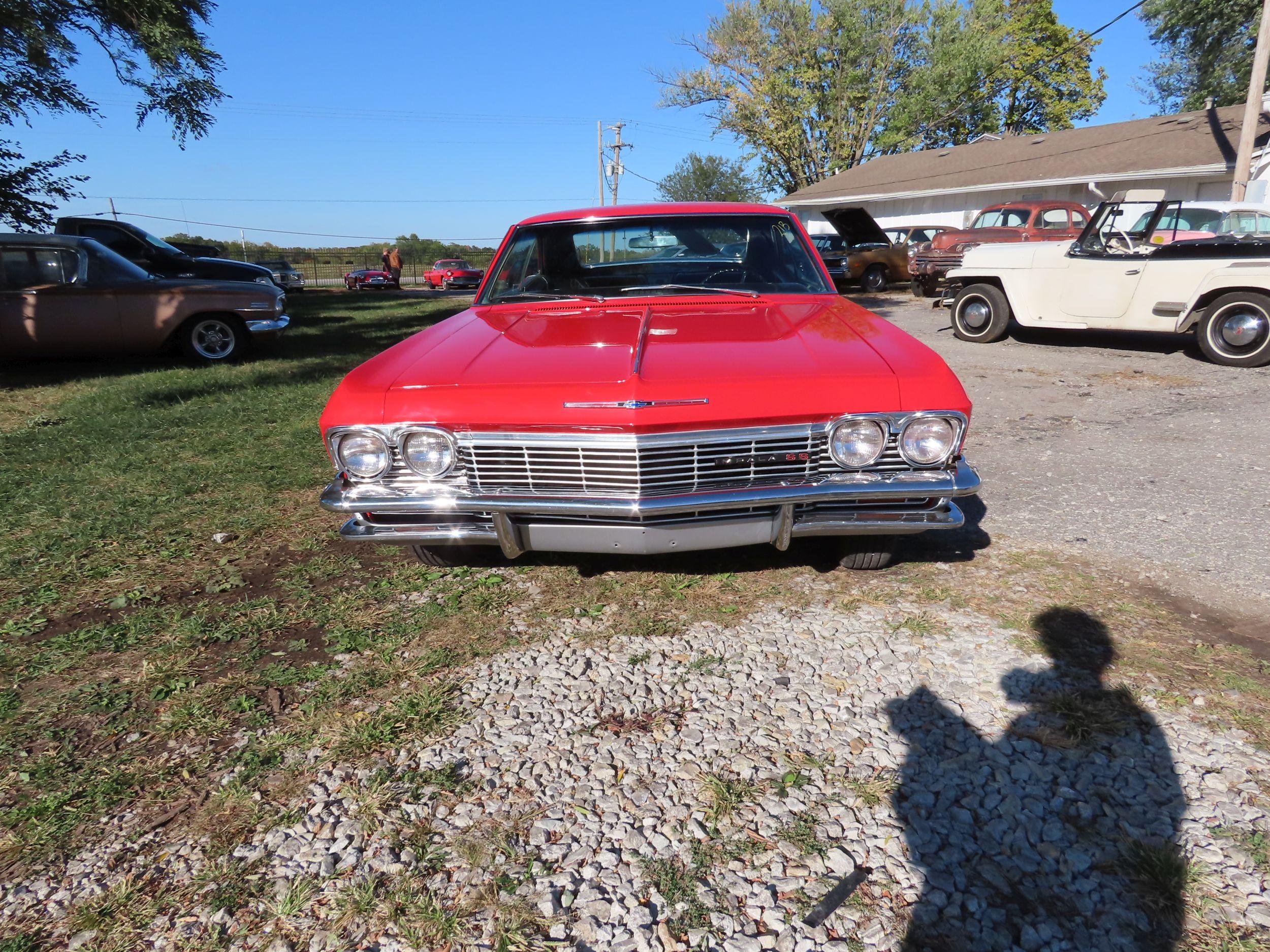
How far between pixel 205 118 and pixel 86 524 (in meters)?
13.1

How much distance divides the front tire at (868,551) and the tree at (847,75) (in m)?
30.6

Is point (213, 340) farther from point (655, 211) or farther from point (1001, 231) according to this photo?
point (1001, 231)

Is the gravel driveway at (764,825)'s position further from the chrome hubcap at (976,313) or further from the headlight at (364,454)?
the chrome hubcap at (976,313)

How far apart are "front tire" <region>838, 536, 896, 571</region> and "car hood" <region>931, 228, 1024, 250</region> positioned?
494 inches

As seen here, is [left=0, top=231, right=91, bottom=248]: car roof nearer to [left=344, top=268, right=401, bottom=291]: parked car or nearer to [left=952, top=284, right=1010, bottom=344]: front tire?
[left=952, top=284, right=1010, bottom=344]: front tire

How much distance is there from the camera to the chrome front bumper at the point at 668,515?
2482 millimetres

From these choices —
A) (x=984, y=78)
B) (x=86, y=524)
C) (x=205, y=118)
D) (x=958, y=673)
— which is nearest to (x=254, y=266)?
(x=205, y=118)

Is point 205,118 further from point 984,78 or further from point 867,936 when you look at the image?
point 984,78

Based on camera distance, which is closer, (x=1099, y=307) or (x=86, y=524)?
(x=86, y=524)

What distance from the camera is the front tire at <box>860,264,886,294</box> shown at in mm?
18000

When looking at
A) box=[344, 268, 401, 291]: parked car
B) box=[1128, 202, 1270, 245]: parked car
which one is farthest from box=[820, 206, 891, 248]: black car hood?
box=[344, 268, 401, 291]: parked car

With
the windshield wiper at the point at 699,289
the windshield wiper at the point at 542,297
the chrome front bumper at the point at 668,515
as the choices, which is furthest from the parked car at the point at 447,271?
the chrome front bumper at the point at 668,515

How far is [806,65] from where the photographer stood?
29.2 meters

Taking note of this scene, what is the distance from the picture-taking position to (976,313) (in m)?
9.51
